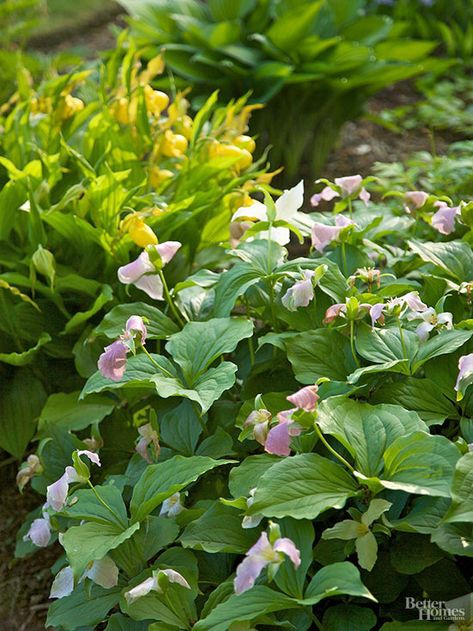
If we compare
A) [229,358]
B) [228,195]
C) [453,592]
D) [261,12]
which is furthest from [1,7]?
[453,592]

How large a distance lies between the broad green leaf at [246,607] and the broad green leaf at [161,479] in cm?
21

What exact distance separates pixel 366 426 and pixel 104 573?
49cm

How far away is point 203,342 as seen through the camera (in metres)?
1.59

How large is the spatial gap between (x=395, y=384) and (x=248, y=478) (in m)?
0.32

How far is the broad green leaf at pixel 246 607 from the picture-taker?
1.19 metres

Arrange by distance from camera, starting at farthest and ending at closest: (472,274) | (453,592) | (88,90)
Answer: (88,90) → (472,274) → (453,592)

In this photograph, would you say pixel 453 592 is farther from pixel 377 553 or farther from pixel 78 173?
pixel 78 173

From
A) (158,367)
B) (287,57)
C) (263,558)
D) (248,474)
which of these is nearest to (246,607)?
(263,558)

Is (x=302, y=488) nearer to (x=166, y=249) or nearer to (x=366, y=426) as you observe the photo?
(x=366, y=426)

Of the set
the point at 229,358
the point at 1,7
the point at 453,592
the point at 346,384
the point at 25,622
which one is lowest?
the point at 25,622

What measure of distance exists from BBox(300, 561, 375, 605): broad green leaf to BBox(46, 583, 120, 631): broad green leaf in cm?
39

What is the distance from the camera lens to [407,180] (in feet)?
7.63

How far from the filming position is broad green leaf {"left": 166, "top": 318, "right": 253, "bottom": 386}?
5.04 feet

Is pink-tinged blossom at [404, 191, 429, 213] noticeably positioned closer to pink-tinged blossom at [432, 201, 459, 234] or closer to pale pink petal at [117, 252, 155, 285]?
pink-tinged blossom at [432, 201, 459, 234]
